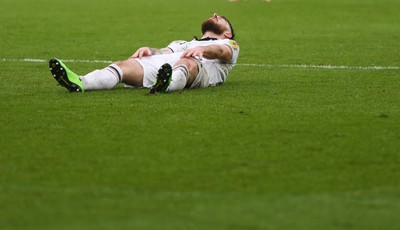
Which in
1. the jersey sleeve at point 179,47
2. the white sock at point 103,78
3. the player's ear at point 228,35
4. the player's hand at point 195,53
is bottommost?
the white sock at point 103,78

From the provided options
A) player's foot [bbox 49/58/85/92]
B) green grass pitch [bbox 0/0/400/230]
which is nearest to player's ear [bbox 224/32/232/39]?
green grass pitch [bbox 0/0/400/230]

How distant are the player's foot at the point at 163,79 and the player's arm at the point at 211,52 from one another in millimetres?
537

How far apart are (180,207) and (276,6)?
65.3ft

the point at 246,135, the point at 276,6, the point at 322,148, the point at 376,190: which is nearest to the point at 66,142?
the point at 246,135

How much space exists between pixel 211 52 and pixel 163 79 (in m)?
0.96

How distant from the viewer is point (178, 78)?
35.0 feet

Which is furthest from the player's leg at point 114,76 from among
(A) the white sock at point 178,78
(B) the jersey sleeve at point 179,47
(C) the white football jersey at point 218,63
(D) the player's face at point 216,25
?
(D) the player's face at point 216,25

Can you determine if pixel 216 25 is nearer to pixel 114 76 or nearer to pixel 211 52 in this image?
pixel 211 52

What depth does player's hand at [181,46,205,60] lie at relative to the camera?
35.3 ft

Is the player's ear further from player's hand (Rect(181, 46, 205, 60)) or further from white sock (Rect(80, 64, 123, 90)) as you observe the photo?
white sock (Rect(80, 64, 123, 90))

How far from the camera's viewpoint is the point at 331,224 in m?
5.62

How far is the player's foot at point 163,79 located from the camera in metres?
10.0

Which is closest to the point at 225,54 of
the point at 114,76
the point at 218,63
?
the point at 218,63

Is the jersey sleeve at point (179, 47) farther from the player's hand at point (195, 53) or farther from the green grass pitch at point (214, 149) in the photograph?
the player's hand at point (195, 53)
